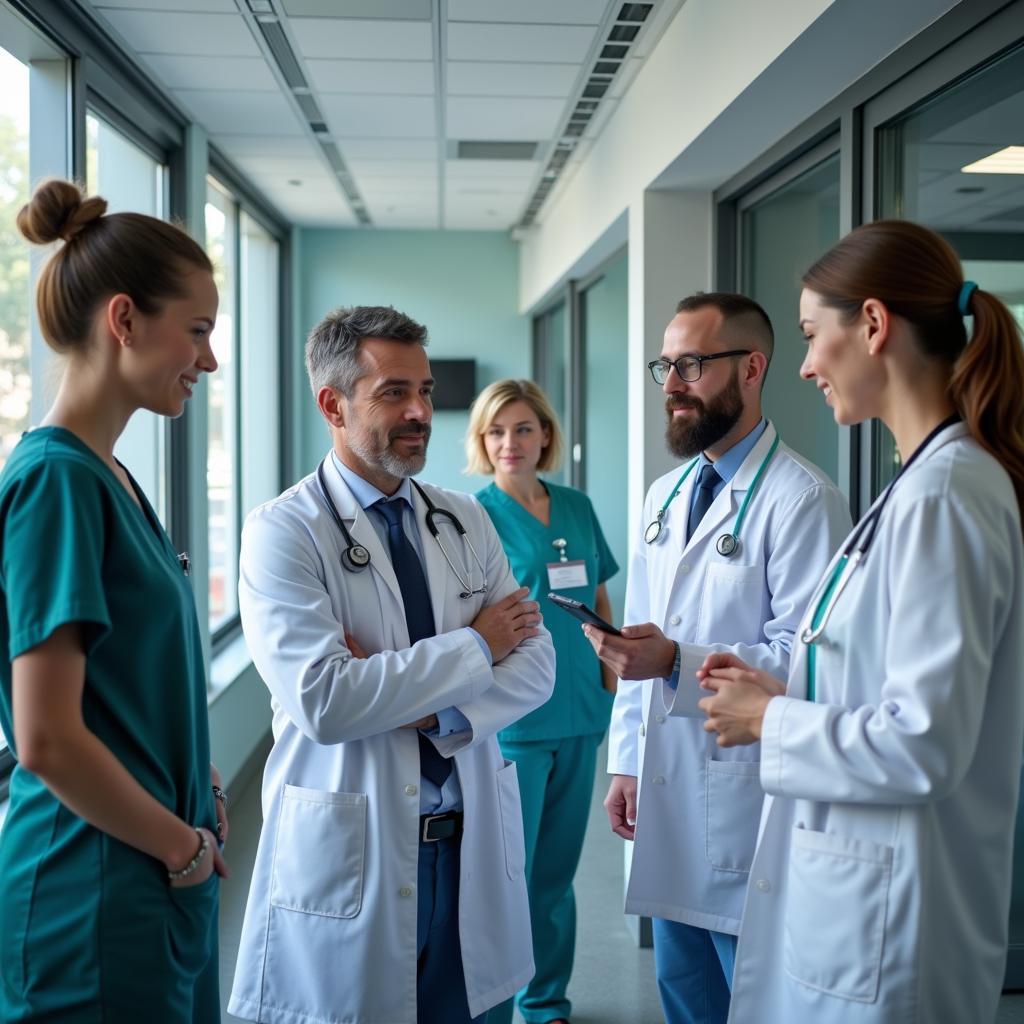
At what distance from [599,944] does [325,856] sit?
6.48 ft

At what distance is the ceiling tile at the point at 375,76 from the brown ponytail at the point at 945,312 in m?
2.92

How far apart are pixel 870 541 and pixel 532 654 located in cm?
74

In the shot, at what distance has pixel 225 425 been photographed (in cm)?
616

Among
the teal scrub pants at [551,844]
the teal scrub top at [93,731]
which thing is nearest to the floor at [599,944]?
the teal scrub pants at [551,844]

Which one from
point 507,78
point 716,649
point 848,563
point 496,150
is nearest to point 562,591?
point 716,649

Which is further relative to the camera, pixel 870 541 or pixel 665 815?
pixel 665 815

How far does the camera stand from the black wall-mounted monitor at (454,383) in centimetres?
812

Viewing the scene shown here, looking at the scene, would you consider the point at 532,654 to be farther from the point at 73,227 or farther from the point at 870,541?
the point at 73,227

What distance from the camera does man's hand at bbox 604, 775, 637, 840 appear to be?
87.0 inches

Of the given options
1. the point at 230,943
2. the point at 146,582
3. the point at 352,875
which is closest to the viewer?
the point at 146,582

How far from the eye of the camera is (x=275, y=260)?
7750 millimetres

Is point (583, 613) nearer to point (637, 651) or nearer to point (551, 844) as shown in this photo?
point (637, 651)

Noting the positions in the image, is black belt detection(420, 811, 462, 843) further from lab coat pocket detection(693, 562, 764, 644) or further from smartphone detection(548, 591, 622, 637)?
lab coat pocket detection(693, 562, 764, 644)

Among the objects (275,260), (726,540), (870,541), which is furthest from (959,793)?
(275,260)
